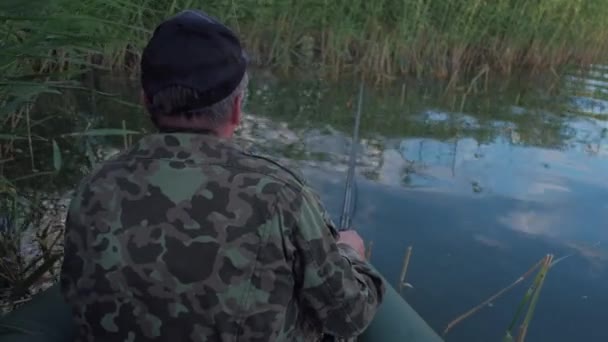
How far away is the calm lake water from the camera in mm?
2795

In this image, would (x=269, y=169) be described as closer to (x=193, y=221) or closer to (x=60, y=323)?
(x=193, y=221)

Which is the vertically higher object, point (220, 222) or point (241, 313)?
point (220, 222)

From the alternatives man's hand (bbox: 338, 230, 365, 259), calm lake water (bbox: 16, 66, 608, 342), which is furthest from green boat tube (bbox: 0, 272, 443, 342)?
calm lake water (bbox: 16, 66, 608, 342)

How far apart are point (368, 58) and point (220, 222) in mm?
5093

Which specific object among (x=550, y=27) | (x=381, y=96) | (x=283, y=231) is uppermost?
(x=283, y=231)

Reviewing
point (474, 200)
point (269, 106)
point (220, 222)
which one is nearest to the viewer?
point (220, 222)

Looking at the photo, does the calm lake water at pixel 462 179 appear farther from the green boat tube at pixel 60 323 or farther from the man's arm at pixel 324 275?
the man's arm at pixel 324 275

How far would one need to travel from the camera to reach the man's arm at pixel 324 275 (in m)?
1.11

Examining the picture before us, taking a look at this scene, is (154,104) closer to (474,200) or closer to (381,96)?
(474,200)

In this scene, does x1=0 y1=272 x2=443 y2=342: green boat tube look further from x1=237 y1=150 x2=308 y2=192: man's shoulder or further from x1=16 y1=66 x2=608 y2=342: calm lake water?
x1=16 y1=66 x2=608 y2=342: calm lake water

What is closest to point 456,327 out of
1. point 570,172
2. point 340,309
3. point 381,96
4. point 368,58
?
point 340,309

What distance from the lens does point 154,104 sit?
112 cm

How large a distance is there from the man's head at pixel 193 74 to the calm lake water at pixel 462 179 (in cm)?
165

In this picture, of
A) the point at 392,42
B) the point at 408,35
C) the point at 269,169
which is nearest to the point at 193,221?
the point at 269,169
